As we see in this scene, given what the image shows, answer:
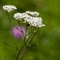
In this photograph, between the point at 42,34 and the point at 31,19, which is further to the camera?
the point at 42,34

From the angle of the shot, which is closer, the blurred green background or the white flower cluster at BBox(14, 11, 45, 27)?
the white flower cluster at BBox(14, 11, 45, 27)

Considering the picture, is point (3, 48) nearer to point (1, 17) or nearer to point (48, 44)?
point (48, 44)

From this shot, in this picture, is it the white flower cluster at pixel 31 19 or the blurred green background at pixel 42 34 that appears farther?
the blurred green background at pixel 42 34

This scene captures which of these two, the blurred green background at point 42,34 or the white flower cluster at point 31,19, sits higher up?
the white flower cluster at point 31,19

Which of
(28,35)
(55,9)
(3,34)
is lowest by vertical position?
(3,34)

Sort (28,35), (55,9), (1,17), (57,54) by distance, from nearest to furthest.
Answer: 1. (28,35)
2. (57,54)
3. (55,9)
4. (1,17)

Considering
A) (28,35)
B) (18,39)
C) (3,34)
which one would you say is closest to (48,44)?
(18,39)

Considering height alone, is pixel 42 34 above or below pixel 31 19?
below

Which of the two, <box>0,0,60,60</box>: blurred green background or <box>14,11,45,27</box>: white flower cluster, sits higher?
<box>14,11,45,27</box>: white flower cluster
